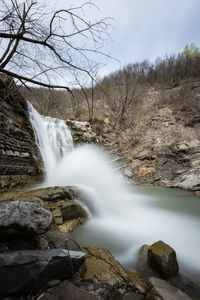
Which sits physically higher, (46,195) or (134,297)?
(46,195)

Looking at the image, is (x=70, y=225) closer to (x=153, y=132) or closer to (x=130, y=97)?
(x=153, y=132)

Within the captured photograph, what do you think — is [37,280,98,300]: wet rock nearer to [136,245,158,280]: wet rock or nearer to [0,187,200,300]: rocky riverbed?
[0,187,200,300]: rocky riverbed

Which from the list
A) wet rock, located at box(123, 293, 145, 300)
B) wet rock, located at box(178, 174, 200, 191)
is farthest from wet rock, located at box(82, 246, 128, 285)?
wet rock, located at box(178, 174, 200, 191)

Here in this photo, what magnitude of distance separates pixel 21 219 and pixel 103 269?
1.18 m

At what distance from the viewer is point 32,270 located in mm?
1173

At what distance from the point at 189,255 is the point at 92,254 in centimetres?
183

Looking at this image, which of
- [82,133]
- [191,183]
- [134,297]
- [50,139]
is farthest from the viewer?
[82,133]

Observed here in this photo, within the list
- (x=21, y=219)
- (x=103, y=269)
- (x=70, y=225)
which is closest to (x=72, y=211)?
(x=70, y=225)

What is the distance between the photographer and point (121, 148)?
32.4 feet

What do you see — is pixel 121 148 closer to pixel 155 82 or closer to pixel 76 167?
pixel 76 167

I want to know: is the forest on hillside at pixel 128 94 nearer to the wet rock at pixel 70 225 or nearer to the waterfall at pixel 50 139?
the waterfall at pixel 50 139

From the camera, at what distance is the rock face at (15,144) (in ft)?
13.1

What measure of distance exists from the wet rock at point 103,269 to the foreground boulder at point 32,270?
0.35 meters

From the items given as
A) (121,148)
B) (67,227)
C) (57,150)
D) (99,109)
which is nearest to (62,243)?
(67,227)
